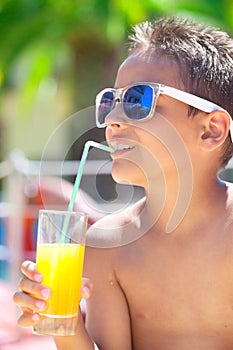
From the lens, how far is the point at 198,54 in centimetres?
214

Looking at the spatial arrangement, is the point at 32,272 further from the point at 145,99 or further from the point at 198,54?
the point at 198,54

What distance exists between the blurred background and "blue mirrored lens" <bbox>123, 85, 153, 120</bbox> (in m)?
0.78

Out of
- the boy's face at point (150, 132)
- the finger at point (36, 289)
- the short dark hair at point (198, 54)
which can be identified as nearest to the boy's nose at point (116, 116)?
the boy's face at point (150, 132)

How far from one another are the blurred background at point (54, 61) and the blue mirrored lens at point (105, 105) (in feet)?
2.28

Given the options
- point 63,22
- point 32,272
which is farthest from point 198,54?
point 63,22

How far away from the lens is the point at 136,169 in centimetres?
209

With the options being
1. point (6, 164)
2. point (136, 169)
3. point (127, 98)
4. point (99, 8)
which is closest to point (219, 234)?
point (136, 169)

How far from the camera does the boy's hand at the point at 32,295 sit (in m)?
1.82

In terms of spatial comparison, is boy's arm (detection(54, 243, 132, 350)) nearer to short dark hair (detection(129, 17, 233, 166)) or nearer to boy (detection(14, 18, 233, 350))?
boy (detection(14, 18, 233, 350))

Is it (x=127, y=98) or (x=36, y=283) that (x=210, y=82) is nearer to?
(x=127, y=98)

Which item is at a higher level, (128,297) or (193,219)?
(193,219)

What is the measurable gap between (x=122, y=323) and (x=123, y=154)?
1.59 feet

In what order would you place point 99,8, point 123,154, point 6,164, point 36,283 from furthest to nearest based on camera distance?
point 99,8, point 6,164, point 123,154, point 36,283

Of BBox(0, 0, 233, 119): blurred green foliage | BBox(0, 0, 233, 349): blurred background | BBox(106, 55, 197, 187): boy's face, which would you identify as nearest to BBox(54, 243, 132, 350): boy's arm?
BBox(106, 55, 197, 187): boy's face
